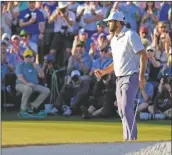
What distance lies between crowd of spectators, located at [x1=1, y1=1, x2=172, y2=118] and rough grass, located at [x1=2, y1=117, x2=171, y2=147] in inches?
27.3

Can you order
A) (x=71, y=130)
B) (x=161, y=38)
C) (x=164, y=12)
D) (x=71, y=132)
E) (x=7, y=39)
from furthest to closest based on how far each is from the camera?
(x=164, y=12) → (x=161, y=38) → (x=7, y=39) → (x=71, y=130) → (x=71, y=132)

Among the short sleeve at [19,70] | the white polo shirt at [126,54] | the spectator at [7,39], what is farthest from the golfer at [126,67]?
the spectator at [7,39]

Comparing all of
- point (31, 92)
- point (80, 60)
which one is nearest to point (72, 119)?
point (31, 92)

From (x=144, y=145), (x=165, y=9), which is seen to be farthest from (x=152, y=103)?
(x=144, y=145)

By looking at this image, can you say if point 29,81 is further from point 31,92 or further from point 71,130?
point 71,130

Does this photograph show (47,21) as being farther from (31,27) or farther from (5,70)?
(5,70)

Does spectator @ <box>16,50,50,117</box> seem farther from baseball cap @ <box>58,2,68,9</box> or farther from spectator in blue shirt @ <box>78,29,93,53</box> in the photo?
baseball cap @ <box>58,2,68,9</box>

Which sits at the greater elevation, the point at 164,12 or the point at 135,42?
the point at 164,12

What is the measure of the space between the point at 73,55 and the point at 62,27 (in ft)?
5.38

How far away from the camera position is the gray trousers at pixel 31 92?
1396 cm

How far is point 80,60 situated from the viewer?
15.0m

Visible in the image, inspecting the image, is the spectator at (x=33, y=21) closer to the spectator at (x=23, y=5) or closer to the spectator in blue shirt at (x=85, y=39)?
the spectator at (x=23, y=5)

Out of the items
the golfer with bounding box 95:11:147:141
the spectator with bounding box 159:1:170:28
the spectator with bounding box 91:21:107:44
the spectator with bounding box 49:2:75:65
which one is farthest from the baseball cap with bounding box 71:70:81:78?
the golfer with bounding box 95:11:147:141

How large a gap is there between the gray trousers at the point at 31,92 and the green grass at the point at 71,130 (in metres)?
0.59
